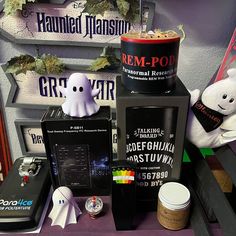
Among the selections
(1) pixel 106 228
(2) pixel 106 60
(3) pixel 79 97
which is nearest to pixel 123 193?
(1) pixel 106 228

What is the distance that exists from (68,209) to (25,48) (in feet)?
1.52

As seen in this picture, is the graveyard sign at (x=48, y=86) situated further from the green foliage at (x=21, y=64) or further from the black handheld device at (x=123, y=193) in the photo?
the black handheld device at (x=123, y=193)

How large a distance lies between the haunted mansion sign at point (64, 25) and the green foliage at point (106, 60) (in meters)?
0.02

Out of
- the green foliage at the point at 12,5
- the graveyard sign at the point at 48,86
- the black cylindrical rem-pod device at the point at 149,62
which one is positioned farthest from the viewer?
the graveyard sign at the point at 48,86

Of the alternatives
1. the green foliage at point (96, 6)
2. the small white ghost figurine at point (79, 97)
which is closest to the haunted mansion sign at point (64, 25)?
the green foliage at point (96, 6)

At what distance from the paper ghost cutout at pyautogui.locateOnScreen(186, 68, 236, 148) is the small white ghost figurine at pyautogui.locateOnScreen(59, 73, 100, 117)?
0.23m

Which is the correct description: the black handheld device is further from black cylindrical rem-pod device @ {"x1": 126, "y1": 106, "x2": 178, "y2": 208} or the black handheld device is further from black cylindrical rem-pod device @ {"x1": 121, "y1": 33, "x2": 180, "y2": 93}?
black cylindrical rem-pod device @ {"x1": 121, "y1": 33, "x2": 180, "y2": 93}

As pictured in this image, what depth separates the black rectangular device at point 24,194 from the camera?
56 centimetres

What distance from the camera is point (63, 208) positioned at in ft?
1.90

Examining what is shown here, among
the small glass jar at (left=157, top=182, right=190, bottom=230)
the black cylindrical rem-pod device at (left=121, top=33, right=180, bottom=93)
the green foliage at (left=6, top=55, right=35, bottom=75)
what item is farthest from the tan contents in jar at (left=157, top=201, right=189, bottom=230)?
the green foliage at (left=6, top=55, right=35, bottom=75)

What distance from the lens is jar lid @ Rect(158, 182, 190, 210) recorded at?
536mm

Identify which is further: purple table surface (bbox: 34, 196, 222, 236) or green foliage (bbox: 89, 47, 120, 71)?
green foliage (bbox: 89, 47, 120, 71)

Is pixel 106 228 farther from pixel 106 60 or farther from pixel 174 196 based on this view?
pixel 106 60

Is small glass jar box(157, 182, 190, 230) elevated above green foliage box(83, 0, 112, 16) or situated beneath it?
situated beneath
